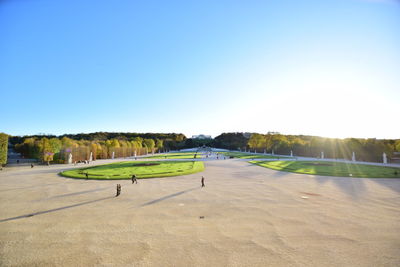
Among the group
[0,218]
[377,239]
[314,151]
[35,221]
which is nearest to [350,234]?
[377,239]

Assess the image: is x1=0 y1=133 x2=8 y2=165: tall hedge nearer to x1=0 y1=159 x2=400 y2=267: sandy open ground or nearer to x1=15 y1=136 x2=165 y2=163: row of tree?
x1=15 y1=136 x2=165 y2=163: row of tree

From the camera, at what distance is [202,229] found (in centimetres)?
798

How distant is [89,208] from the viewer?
35.3ft

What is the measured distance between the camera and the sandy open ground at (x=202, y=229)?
6.02m

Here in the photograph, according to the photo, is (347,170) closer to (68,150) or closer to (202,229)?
(202,229)

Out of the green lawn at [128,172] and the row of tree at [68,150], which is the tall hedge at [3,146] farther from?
the green lawn at [128,172]

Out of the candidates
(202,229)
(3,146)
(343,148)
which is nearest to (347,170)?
(343,148)

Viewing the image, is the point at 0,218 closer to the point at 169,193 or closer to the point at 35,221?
the point at 35,221

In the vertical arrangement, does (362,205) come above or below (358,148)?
below

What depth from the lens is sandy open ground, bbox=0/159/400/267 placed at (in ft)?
19.8

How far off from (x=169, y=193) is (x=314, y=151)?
55558mm

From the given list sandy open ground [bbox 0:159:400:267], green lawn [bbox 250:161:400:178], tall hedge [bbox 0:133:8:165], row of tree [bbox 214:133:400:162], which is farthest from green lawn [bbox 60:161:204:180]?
row of tree [bbox 214:133:400:162]

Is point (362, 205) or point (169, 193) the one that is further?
point (169, 193)

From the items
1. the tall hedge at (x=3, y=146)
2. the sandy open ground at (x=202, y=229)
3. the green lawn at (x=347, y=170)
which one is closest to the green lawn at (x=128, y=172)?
the sandy open ground at (x=202, y=229)
